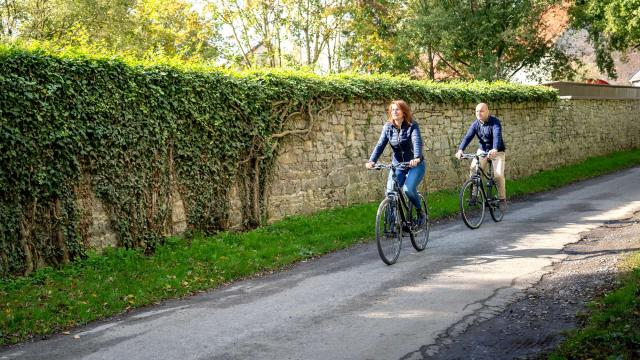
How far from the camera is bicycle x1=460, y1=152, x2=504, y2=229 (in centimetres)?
1039

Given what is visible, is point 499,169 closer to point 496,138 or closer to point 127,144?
point 496,138

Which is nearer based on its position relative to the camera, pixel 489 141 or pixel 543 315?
pixel 543 315

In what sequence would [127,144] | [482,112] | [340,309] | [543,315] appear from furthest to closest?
[482,112] < [127,144] < [340,309] < [543,315]

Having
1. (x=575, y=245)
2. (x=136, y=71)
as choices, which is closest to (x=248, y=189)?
(x=136, y=71)

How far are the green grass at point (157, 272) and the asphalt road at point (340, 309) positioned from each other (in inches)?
13.4

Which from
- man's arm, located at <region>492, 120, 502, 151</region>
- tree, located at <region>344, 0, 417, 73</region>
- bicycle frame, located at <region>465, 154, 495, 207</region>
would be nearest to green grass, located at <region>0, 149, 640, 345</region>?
bicycle frame, located at <region>465, 154, 495, 207</region>

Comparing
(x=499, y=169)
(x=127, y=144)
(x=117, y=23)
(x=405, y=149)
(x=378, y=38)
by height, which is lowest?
(x=499, y=169)

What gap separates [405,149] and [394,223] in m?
1.16

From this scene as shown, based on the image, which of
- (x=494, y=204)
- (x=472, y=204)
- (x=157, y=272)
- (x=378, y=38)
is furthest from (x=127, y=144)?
(x=378, y=38)

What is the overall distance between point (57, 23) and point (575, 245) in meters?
23.9

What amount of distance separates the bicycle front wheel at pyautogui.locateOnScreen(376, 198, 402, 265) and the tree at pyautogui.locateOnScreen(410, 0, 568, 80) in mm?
19256

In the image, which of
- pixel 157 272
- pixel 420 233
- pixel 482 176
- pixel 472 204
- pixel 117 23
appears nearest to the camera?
pixel 157 272

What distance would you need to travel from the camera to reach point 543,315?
5379 millimetres

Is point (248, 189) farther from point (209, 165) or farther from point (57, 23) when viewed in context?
point (57, 23)
